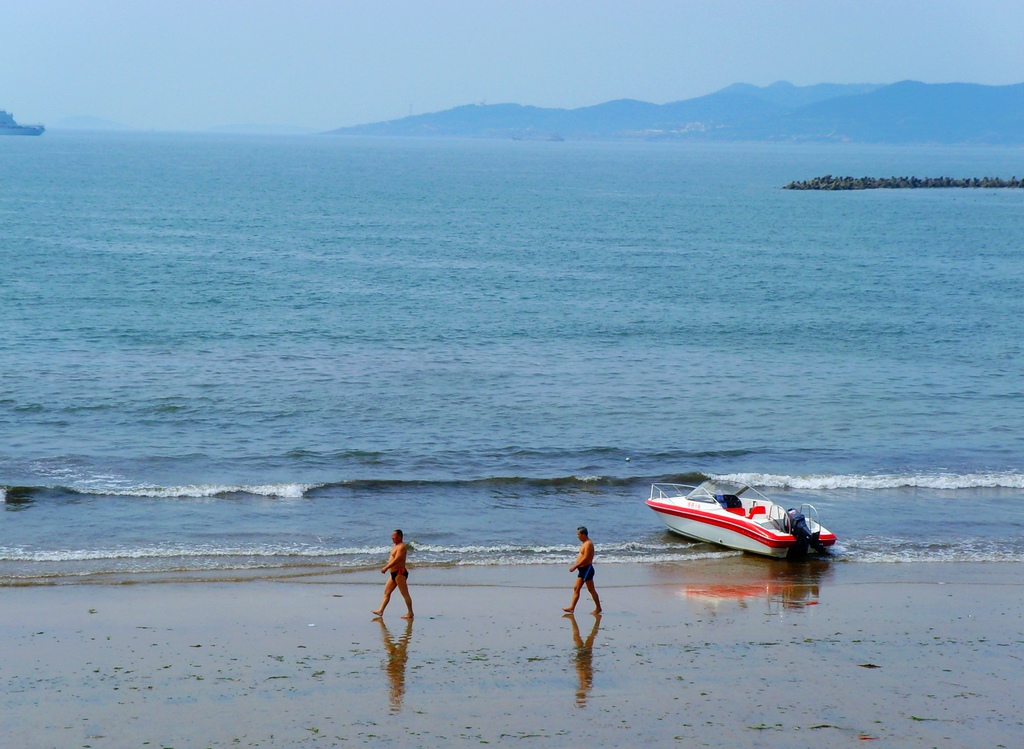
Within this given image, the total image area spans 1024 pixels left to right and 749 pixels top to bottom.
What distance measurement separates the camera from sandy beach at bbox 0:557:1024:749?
12586 millimetres

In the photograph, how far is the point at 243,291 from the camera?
52500 mm

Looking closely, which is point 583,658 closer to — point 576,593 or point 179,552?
point 576,593

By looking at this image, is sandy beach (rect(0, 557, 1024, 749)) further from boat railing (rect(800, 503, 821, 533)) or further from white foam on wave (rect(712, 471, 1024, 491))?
white foam on wave (rect(712, 471, 1024, 491))

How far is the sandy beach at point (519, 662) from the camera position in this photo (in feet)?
41.3

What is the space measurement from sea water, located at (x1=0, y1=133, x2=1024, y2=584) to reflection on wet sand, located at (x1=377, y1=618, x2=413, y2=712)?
15.6 feet

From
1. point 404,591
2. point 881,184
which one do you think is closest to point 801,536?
point 404,591

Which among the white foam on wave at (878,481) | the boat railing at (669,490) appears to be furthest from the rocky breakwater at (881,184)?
the boat railing at (669,490)

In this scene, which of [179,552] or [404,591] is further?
[179,552]

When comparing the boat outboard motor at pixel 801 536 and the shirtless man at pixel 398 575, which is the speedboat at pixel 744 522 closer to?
the boat outboard motor at pixel 801 536

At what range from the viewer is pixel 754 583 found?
19734mm

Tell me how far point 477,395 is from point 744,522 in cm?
1379

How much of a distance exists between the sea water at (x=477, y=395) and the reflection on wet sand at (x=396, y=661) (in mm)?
4754

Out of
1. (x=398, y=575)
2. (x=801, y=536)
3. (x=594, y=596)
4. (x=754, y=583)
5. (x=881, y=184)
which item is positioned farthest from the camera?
(x=881, y=184)

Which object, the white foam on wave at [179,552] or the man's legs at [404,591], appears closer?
the man's legs at [404,591]
